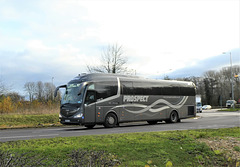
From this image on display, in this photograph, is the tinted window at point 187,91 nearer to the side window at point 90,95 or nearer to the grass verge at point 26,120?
the side window at point 90,95

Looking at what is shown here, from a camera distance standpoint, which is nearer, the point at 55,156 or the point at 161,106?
the point at 55,156

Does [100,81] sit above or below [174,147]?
above

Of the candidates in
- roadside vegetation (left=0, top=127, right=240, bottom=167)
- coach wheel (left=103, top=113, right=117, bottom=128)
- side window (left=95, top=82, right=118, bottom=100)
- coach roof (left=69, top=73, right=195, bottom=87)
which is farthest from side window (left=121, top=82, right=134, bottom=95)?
roadside vegetation (left=0, top=127, right=240, bottom=167)

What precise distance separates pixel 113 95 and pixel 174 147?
35.2 ft

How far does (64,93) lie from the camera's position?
61.7 feet

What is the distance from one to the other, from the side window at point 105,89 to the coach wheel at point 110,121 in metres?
1.33

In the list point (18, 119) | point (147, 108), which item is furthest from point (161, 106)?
point (18, 119)

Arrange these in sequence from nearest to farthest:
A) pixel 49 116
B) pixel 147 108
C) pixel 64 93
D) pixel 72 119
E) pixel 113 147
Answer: pixel 113 147 < pixel 72 119 < pixel 64 93 < pixel 147 108 < pixel 49 116

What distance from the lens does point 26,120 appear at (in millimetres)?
21703

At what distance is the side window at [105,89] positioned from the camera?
18250mm

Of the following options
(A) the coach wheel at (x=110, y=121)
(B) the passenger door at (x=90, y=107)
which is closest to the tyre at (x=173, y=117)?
(A) the coach wheel at (x=110, y=121)

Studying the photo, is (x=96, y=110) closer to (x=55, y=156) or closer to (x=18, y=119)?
(x=18, y=119)

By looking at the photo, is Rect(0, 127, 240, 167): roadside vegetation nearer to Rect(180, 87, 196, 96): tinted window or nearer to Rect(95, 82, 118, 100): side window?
Rect(95, 82, 118, 100): side window

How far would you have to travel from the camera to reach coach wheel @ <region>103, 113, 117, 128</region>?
18462 millimetres
